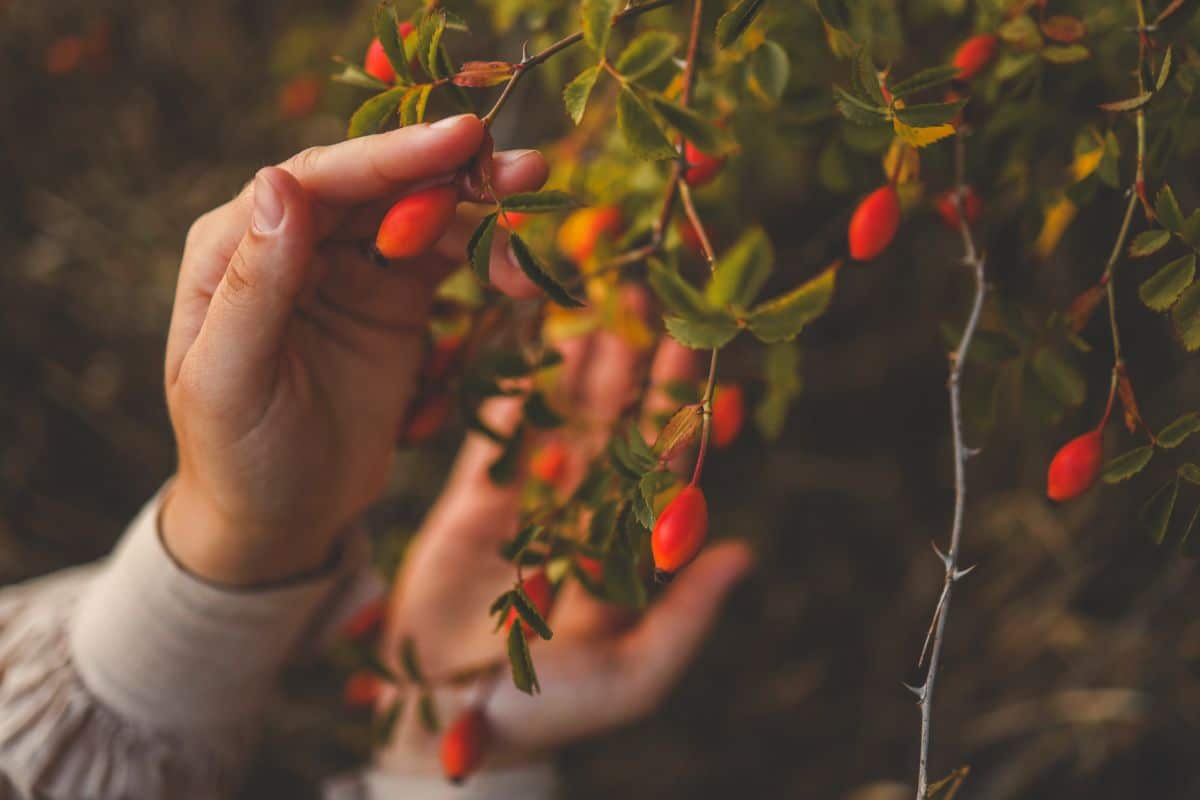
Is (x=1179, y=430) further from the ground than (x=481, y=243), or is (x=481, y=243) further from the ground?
(x=481, y=243)

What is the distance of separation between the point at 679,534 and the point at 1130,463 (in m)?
0.34

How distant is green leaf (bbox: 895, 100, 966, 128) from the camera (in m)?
0.60

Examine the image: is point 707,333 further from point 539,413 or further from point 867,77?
point 539,413

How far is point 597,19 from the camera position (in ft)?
1.92

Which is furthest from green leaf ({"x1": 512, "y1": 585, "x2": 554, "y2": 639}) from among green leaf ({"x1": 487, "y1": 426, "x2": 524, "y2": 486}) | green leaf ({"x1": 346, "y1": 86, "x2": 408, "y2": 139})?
green leaf ({"x1": 346, "y1": 86, "x2": 408, "y2": 139})

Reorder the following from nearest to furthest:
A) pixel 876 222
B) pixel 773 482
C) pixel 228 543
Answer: pixel 876 222, pixel 228 543, pixel 773 482

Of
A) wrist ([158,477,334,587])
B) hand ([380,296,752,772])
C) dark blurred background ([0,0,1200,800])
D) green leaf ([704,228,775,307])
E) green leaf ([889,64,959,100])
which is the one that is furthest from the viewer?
dark blurred background ([0,0,1200,800])

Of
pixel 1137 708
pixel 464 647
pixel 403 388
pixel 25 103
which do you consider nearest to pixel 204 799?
pixel 464 647

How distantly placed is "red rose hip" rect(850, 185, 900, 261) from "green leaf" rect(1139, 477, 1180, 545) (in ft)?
0.95

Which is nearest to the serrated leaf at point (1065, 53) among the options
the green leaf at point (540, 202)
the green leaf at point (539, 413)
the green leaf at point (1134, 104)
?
the green leaf at point (1134, 104)

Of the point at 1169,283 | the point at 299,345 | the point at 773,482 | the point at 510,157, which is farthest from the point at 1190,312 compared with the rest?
the point at 773,482

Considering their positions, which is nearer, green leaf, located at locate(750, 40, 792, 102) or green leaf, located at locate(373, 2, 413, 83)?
green leaf, located at locate(373, 2, 413, 83)

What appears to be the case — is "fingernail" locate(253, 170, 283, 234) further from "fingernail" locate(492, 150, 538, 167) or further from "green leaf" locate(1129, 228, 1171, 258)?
"green leaf" locate(1129, 228, 1171, 258)

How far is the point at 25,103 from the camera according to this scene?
210cm
